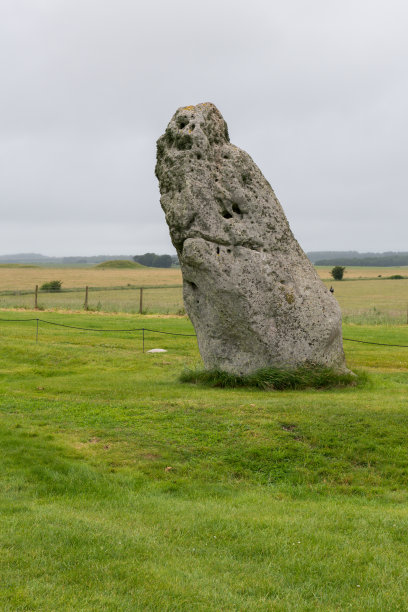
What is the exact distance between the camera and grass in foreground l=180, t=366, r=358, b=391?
1452cm

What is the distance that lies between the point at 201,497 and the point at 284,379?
6646mm

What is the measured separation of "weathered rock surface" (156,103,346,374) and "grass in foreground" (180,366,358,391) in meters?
0.22

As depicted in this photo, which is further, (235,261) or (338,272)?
(338,272)

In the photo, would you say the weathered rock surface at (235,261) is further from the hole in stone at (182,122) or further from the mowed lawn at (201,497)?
the mowed lawn at (201,497)

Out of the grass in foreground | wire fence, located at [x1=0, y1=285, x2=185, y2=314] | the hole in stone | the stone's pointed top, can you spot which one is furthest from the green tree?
the hole in stone

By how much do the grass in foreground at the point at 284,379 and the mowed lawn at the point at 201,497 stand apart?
1.68 feet

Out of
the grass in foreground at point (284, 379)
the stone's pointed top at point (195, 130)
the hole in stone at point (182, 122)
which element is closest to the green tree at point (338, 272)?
the grass in foreground at point (284, 379)

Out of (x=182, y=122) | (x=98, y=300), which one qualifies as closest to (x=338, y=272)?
(x=98, y=300)

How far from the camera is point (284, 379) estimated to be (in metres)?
14.5

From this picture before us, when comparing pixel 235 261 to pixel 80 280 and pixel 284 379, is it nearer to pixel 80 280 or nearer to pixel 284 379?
pixel 284 379

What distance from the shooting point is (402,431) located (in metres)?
10.3

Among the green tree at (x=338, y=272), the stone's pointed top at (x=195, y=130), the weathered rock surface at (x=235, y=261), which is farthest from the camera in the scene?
the green tree at (x=338, y=272)

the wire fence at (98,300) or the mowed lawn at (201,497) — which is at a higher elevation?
the wire fence at (98,300)

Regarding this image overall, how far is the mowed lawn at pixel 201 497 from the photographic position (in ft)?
18.0
